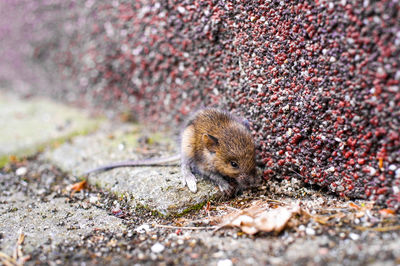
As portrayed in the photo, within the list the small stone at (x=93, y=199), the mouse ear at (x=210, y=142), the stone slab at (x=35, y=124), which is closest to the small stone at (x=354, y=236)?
the mouse ear at (x=210, y=142)

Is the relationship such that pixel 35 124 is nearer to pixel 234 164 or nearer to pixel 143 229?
pixel 143 229

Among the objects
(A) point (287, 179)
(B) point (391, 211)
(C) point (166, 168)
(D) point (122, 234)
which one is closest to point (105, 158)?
(C) point (166, 168)

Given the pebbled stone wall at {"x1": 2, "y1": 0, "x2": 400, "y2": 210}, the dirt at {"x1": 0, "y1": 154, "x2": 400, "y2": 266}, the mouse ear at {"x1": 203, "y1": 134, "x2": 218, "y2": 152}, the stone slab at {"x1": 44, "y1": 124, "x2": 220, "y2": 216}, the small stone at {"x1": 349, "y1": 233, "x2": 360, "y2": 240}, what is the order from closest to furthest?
the dirt at {"x1": 0, "y1": 154, "x2": 400, "y2": 266}
the small stone at {"x1": 349, "y1": 233, "x2": 360, "y2": 240}
the pebbled stone wall at {"x1": 2, "y1": 0, "x2": 400, "y2": 210}
the stone slab at {"x1": 44, "y1": 124, "x2": 220, "y2": 216}
the mouse ear at {"x1": 203, "y1": 134, "x2": 218, "y2": 152}

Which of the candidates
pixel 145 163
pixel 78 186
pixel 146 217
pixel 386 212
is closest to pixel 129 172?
pixel 145 163

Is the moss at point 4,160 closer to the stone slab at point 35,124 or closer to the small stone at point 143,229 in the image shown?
the stone slab at point 35,124

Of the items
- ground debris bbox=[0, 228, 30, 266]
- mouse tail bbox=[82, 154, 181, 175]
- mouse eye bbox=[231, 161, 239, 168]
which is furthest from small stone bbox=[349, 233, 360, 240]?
ground debris bbox=[0, 228, 30, 266]

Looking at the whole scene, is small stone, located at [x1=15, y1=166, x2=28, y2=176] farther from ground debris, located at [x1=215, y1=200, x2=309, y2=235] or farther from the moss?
ground debris, located at [x1=215, y1=200, x2=309, y2=235]

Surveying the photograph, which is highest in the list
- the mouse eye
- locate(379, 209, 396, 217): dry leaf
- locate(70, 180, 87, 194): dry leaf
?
locate(379, 209, 396, 217): dry leaf
